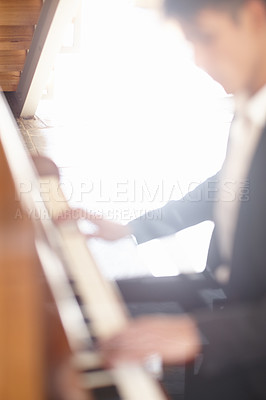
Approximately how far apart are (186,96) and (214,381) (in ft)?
15.1

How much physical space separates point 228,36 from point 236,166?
234 millimetres

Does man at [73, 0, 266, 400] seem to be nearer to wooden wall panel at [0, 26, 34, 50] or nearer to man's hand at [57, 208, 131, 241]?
man's hand at [57, 208, 131, 241]

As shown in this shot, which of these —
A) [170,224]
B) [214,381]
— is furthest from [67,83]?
[214,381]

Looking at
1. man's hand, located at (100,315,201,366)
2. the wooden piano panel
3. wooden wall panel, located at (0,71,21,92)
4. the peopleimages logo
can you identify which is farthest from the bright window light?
the wooden piano panel

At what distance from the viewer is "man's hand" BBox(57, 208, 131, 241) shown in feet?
Answer: 3.90

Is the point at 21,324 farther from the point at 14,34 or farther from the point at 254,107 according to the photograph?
the point at 14,34

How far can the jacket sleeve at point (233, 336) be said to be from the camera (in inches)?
37.0

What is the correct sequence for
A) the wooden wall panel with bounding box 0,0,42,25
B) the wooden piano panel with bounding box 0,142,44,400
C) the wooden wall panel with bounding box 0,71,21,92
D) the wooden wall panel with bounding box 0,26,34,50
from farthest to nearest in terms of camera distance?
1. the wooden wall panel with bounding box 0,71,21,92
2. the wooden wall panel with bounding box 0,26,34,50
3. the wooden wall panel with bounding box 0,0,42,25
4. the wooden piano panel with bounding box 0,142,44,400

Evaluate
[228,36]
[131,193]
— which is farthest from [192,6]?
[131,193]

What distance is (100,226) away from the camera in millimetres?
1303

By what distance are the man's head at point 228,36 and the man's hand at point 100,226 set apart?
37 centimetres

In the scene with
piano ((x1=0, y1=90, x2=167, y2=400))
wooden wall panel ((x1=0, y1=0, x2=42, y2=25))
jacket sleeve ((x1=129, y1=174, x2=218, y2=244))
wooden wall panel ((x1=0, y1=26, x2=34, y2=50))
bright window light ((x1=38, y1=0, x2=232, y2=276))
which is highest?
piano ((x1=0, y1=90, x2=167, y2=400))

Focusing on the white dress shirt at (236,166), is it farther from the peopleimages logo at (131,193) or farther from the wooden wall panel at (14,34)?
the wooden wall panel at (14,34)

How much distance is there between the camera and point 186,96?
545 cm
